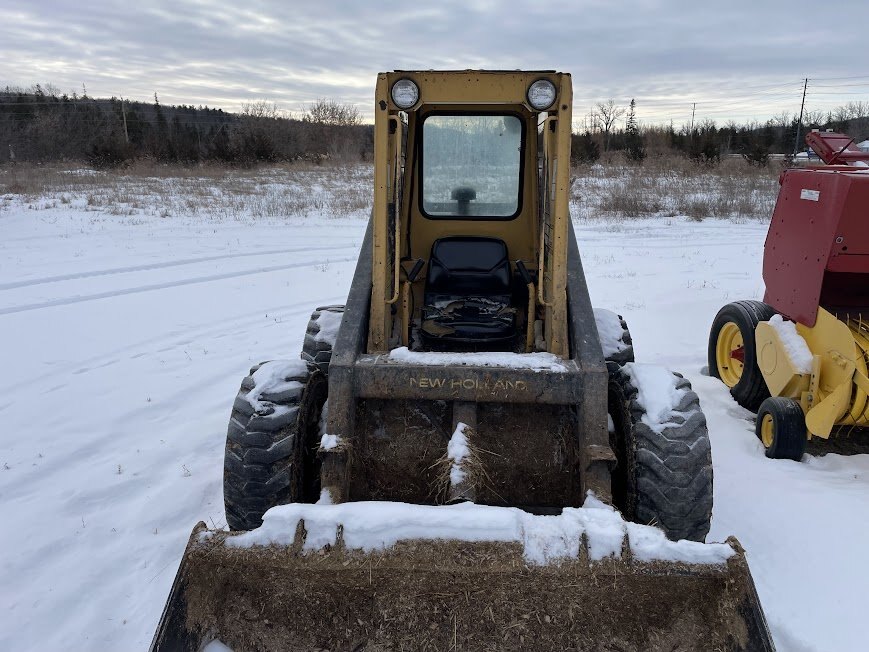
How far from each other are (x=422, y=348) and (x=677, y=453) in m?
1.73

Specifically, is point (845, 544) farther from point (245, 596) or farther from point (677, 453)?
point (245, 596)

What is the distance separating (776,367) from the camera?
4.88 m

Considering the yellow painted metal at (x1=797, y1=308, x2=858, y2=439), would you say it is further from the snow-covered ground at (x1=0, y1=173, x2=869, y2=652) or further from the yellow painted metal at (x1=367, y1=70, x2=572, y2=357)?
the yellow painted metal at (x1=367, y1=70, x2=572, y2=357)

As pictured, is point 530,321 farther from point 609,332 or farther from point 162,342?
point 162,342

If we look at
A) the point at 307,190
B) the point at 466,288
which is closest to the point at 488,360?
the point at 466,288

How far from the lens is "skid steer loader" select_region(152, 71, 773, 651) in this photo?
2299mm

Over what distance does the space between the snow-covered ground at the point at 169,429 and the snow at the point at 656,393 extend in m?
0.97

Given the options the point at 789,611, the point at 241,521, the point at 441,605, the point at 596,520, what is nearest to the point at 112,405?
the point at 241,521

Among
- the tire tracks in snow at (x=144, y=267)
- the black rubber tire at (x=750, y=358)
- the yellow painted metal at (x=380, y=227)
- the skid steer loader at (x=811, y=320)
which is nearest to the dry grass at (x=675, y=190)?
the tire tracks in snow at (x=144, y=267)

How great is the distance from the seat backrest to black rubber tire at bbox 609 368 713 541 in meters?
1.42

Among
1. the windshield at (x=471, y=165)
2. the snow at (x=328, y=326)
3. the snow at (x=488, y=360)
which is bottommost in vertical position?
the snow at (x=328, y=326)

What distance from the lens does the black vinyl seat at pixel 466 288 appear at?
4.17m

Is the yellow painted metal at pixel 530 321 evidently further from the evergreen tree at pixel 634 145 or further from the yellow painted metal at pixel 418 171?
the evergreen tree at pixel 634 145

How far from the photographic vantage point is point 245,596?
2395 mm
